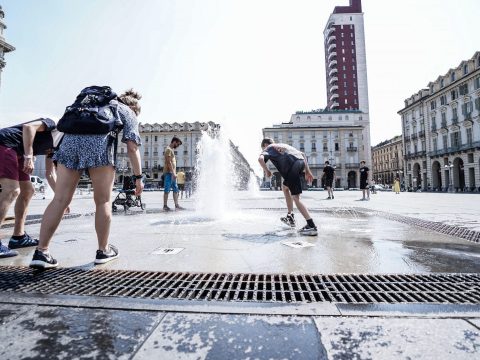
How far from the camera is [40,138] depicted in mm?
3262

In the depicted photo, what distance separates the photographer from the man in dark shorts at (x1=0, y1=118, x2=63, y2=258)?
278 centimetres

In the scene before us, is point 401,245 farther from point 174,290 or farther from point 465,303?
point 174,290

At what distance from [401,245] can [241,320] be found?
7.60 feet

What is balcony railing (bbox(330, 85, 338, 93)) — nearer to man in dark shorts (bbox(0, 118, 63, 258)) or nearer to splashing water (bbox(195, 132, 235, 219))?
splashing water (bbox(195, 132, 235, 219))

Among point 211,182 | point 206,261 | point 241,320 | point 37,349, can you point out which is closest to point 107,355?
point 37,349

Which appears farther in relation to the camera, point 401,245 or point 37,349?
point 401,245

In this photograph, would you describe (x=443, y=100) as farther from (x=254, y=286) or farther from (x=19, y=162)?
(x=19, y=162)

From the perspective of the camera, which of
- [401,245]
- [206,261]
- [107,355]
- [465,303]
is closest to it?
[107,355]

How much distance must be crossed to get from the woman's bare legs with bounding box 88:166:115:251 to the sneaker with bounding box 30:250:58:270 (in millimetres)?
358

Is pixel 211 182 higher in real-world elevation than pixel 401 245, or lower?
higher

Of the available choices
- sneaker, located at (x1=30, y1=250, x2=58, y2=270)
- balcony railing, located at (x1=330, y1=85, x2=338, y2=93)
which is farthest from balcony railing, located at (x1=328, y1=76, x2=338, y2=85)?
sneaker, located at (x1=30, y1=250, x2=58, y2=270)

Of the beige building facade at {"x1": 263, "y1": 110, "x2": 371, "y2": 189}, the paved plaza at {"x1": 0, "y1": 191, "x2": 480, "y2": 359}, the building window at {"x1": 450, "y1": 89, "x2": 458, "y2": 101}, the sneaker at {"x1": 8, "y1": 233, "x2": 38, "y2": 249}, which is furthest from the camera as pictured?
the beige building facade at {"x1": 263, "y1": 110, "x2": 371, "y2": 189}

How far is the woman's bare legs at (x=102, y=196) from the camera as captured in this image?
238 centimetres

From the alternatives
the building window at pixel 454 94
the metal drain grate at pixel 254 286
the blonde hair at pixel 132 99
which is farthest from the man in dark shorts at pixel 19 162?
the building window at pixel 454 94
